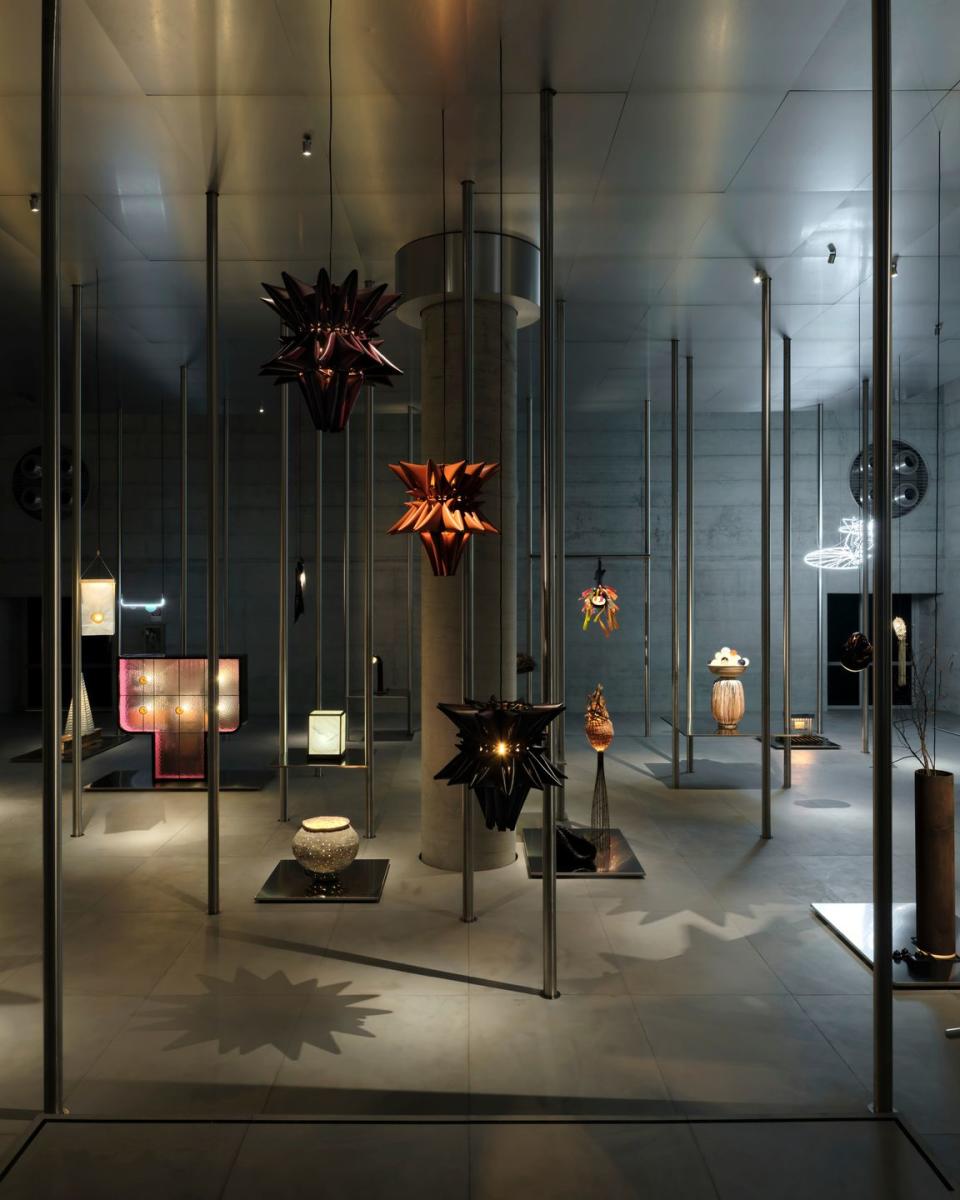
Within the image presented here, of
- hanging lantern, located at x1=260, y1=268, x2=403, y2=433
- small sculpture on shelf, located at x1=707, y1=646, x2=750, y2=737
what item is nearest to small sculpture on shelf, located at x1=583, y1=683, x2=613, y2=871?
small sculpture on shelf, located at x1=707, y1=646, x2=750, y2=737

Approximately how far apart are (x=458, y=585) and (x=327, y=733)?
2541mm

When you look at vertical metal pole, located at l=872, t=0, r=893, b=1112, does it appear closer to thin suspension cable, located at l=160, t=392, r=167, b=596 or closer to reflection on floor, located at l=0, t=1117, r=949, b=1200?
reflection on floor, located at l=0, t=1117, r=949, b=1200

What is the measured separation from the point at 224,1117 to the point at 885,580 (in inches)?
146

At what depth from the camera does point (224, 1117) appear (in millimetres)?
3891

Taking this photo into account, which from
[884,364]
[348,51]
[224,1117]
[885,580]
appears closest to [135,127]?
[348,51]

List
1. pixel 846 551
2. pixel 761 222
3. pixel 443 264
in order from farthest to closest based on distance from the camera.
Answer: pixel 846 551 → pixel 761 222 → pixel 443 264

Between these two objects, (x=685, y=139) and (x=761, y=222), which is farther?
(x=761, y=222)

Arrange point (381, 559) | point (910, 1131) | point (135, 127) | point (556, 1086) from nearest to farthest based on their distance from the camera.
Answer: point (910, 1131), point (556, 1086), point (135, 127), point (381, 559)

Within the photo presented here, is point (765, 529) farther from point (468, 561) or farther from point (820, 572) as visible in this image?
point (820, 572)

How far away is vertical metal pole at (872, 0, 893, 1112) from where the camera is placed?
391 centimetres

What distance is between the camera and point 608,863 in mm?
7637

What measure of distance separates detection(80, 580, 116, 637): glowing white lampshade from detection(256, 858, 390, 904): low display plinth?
14.2ft

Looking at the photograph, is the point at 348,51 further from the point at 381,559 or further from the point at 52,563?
the point at 381,559

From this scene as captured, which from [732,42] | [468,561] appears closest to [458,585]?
[468,561]
